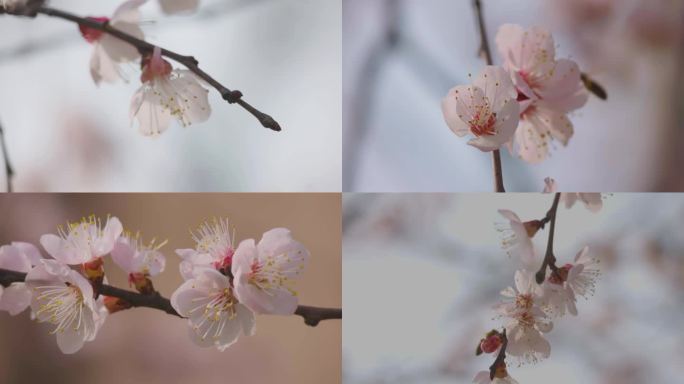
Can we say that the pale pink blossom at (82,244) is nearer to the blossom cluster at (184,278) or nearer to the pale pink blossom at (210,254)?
the blossom cluster at (184,278)

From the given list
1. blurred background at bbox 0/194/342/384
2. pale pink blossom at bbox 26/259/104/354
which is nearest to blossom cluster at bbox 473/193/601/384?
blurred background at bbox 0/194/342/384

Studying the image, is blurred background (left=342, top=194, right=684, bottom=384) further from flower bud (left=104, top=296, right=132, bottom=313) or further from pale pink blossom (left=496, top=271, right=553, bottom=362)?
flower bud (left=104, top=296, right=132, bottom=313)

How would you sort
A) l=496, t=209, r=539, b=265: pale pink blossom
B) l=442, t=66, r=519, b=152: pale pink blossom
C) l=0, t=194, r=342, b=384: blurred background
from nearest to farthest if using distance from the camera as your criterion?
l=442, t=66, r=519, b=152: pale pink blossom → l=496, t=209, r=539, b=265: pale pink blossom → l=0, t=194, r=342, b=384: blurred background

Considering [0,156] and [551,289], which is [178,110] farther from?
[551,289]

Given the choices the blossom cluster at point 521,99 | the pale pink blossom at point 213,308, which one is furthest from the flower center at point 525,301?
the pale pink blossom at point 213,308

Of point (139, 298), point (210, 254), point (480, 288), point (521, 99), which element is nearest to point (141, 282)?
point (139, 298)

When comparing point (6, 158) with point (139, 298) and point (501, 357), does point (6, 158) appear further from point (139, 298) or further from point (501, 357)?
point (501, 357)

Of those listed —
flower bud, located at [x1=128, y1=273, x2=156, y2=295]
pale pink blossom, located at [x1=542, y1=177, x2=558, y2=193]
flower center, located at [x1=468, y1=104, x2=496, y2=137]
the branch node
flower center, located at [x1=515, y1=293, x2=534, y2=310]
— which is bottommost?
flower center, located at [x1=515, y1=293, x2=534, y2=310]
